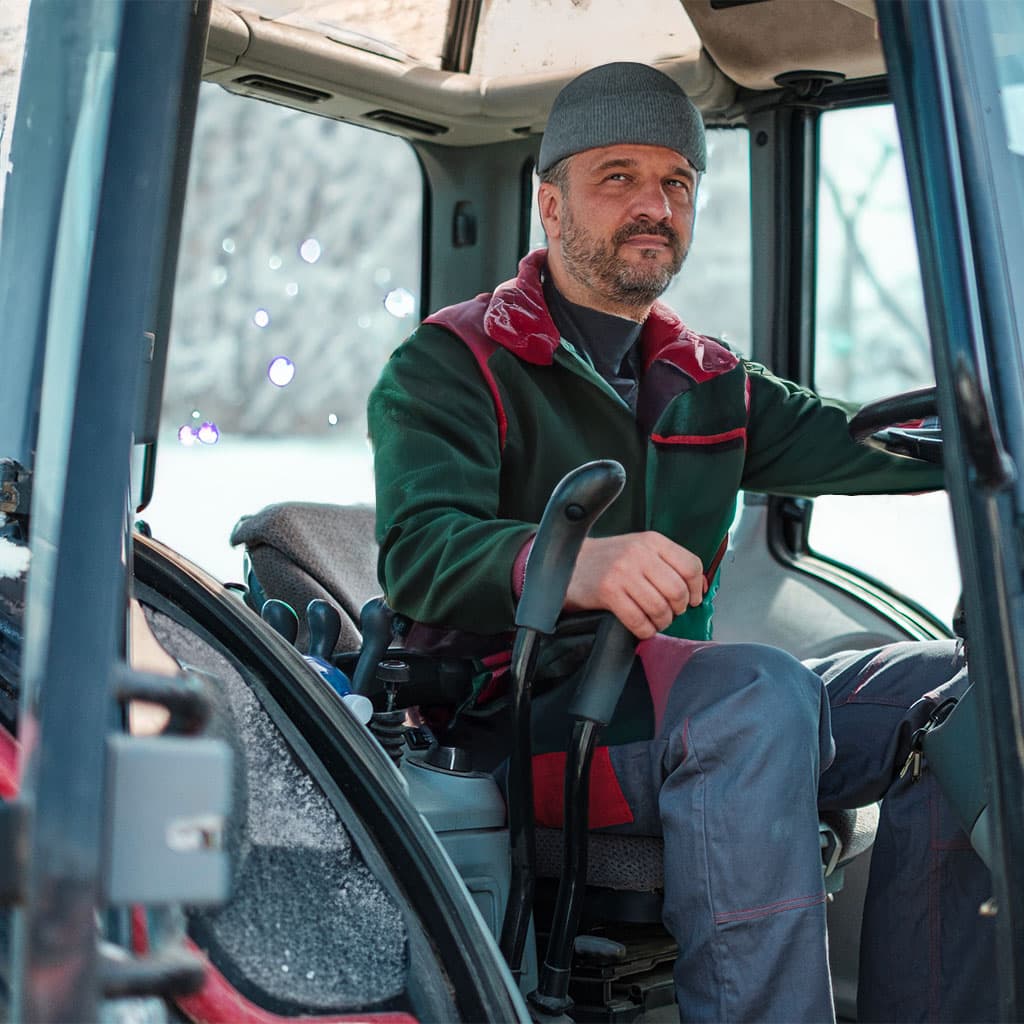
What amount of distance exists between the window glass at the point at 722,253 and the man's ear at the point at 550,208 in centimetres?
97

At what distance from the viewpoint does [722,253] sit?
330 cm

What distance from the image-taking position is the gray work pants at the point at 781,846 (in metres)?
1.43

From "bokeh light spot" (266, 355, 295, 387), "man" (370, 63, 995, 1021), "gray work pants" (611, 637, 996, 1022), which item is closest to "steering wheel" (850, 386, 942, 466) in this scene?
"man" (370, 63, 995, 1021)

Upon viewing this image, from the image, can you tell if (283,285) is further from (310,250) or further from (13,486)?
(13,486)

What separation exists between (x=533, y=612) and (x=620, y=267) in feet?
2.74

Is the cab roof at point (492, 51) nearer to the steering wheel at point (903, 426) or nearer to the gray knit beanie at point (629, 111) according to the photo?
the gray knit beanie at point (629, 111)

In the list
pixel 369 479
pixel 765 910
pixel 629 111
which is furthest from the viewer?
pixel 369 479

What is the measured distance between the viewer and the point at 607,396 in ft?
6.58

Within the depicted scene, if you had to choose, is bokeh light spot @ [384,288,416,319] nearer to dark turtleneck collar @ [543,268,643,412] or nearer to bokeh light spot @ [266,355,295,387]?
bokeh light spot @ [266,355,295,387]

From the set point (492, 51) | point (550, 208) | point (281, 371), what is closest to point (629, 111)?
point (550, 208)

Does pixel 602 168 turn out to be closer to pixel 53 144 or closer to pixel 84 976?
pixel 53 144

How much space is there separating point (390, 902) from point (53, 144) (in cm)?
59

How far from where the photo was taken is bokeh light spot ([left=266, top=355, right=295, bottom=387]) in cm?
326

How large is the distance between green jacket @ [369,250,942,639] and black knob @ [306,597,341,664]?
0.12m
